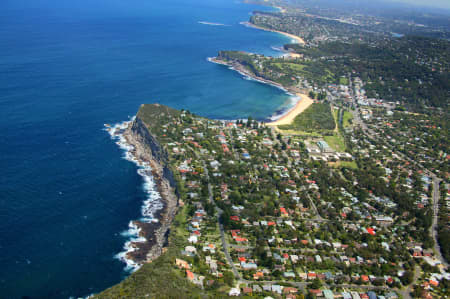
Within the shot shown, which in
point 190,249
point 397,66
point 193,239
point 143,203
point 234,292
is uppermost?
point 397,66

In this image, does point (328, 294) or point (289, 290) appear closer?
point (289, 290)

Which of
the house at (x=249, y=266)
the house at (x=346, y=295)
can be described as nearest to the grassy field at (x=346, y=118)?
the house at (x=346, y=295)

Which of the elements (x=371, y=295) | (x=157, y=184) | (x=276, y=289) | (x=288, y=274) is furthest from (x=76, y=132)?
(x=371, y=295)

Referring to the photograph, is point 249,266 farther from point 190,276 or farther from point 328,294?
point 328,294

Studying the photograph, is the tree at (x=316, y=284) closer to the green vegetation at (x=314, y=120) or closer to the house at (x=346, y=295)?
the house at (x=346, y=295)

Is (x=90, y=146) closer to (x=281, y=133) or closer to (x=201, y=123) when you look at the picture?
(x=201, y=123)

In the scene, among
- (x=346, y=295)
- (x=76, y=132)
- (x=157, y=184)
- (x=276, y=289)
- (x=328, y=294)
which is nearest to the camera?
(x=276, y=289)

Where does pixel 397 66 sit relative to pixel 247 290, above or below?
above

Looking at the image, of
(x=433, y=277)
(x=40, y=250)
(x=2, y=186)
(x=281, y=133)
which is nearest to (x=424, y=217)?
(x=433, y=277)
